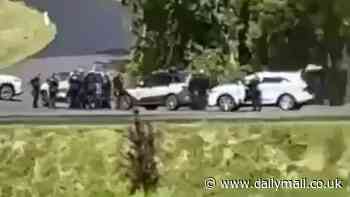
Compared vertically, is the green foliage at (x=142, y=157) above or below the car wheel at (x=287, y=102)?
below

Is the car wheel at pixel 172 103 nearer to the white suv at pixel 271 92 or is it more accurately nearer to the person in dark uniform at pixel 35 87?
the white suv at pixel 271 92

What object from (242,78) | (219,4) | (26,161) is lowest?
(26,161)

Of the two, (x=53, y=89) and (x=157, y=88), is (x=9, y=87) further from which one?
(x=157, y=88)

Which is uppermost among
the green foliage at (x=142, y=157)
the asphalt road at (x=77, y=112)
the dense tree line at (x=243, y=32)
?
the dense tree line at (x=243, y=32)

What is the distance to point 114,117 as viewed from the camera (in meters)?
1.01

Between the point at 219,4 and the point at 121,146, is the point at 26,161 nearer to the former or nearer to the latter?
the point at 121,146

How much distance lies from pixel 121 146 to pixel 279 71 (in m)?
0.31

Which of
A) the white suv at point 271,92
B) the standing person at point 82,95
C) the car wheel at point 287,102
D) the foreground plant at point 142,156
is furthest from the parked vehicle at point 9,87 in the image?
the car wheel at point 287,102

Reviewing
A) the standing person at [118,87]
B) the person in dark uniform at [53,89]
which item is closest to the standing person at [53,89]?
the person in dark uniform at [53,89]

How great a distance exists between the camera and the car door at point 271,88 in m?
0.98

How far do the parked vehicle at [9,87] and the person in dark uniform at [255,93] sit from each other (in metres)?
0.42

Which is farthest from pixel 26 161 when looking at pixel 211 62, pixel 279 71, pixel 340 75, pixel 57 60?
pixel 340 75

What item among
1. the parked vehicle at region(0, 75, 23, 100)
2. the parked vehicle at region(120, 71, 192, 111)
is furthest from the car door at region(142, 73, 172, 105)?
the parked vehicle at region(0, 75, 23, 100)

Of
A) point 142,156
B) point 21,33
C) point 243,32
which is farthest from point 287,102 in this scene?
point 21,33
